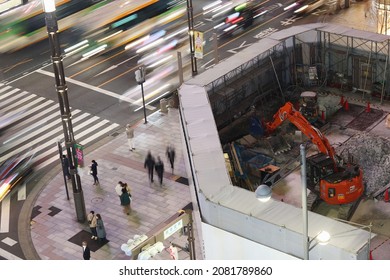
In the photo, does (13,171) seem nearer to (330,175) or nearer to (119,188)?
(119,188)

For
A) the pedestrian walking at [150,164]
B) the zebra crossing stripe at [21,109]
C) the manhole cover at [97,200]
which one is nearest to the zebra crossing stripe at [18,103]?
the zebra crossing stripe at [21,109]

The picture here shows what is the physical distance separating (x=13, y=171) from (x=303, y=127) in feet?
55.2

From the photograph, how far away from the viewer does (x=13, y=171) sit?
50656mm

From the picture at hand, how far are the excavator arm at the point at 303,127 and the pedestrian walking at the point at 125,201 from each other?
393 inches

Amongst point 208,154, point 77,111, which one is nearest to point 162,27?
point 77,111

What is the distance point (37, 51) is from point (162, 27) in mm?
9961

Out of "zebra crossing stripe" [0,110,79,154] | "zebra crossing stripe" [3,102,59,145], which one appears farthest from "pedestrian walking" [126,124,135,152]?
"zebra crossing stripe" [3,102,59,145]

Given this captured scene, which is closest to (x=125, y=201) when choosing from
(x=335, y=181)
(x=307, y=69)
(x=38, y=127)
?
(x=335, y=181)

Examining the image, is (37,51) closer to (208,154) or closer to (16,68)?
(16,68)

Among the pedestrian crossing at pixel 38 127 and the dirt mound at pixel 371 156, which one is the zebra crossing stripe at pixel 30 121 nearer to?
the pedestrian crossing at pixel 38 127

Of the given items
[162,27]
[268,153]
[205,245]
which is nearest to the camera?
[205,245]

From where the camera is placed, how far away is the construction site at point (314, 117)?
44.8 meters

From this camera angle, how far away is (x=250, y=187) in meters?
46.0

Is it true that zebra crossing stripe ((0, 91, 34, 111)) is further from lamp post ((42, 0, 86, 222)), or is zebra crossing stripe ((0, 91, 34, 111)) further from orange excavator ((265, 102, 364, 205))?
orange excavator ((265, 102, 364, 205))
